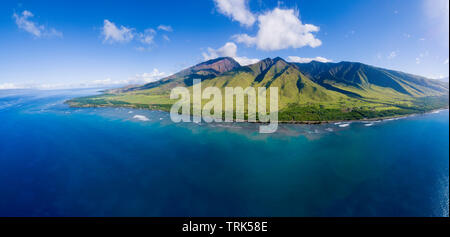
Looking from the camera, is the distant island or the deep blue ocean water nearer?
the deep blue ocean water

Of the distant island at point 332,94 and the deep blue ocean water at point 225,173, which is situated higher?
the distant island at point 332,94

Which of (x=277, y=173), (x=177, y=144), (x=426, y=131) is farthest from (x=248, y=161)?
(x=426, y=131)

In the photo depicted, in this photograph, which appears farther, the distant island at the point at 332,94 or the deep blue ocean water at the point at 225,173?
the distant island at the point at 332,94

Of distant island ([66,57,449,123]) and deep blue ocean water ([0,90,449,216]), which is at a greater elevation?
distant island ([66,57,449,123])
